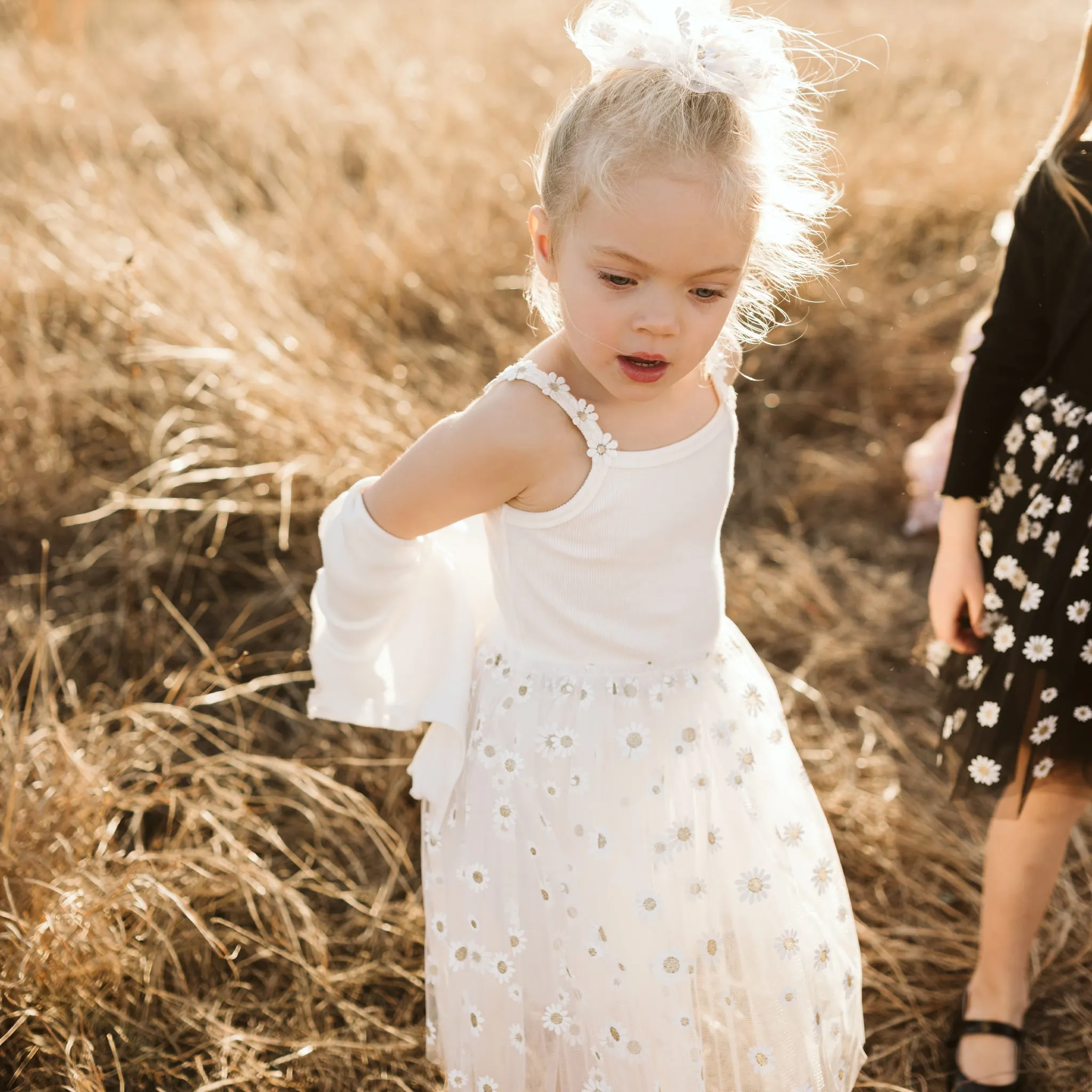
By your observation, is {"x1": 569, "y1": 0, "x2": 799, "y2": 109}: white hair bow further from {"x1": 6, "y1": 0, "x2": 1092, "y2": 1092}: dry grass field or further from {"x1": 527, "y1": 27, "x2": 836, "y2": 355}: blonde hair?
{"x1": 6, "y1": 0, "x2": 1092, "y2": 1092}: dry grass field

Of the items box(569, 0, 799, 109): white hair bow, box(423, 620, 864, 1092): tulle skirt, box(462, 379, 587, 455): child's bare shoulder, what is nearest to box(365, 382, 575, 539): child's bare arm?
box(462, 379, 587, 455): child's bare shoulder

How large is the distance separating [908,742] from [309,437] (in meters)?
1.53

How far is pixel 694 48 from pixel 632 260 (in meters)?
0.23

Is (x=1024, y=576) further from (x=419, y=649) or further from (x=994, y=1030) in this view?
(x=419, y=649)

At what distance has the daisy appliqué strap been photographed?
48.5 inches

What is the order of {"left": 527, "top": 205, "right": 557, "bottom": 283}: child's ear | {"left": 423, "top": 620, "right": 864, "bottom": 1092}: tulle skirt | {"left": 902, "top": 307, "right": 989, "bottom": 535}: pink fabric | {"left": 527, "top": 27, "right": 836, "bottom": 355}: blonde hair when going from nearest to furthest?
{"left": 527, "top": 27, "right": 836, "bottom": 355}: blonde hair → {"left": 527, "top": 205, "right": 557, "bottom": 283}: child's ear → {"left": 423, "top": 620, "right": 864, "bottom": 1092}: tulle skirt → {"left": 902, "top": 307, "right": 989, "bottom": 535}: pink fabric

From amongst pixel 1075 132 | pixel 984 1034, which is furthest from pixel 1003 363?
pixel 984 1034

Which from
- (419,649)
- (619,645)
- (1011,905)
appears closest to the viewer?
(619,645)

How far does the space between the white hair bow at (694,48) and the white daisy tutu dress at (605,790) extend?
38 centimetres

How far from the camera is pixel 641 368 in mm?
1203

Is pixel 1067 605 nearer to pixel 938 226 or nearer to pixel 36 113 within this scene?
pixel 938 226

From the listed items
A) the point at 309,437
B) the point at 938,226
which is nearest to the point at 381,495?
the point at 309,437

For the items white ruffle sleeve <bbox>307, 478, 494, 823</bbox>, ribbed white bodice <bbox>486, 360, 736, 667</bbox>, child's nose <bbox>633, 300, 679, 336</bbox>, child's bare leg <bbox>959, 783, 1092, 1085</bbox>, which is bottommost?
child's bare leg <bbox>959, 783, 1092, 1085</bbox>

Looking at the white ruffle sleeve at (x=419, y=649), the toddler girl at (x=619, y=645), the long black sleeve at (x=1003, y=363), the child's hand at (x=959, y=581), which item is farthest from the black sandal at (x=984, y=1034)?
the white ruffle sleeve at (x=419, y=649)
